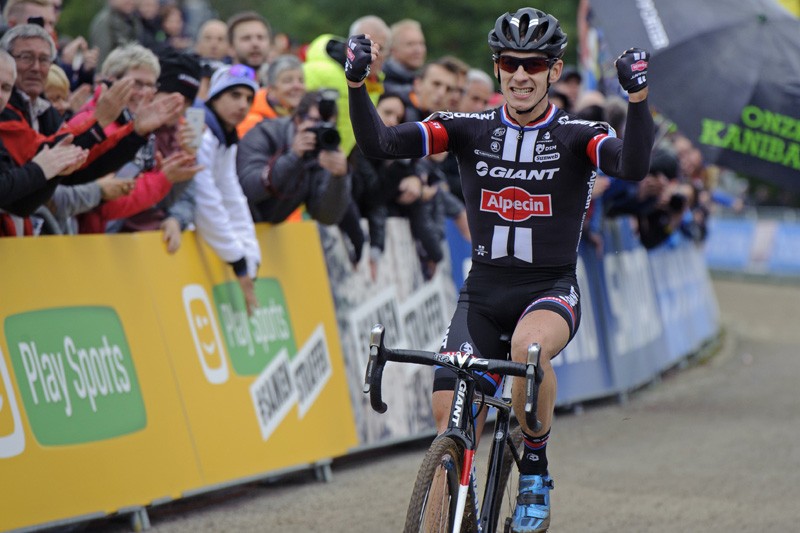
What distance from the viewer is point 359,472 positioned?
9.46 m

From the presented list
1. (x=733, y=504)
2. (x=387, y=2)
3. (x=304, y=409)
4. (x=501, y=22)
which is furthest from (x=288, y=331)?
(x=387, y=2)

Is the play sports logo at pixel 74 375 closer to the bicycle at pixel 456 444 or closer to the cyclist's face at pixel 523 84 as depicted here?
the bicycle at pixel 456 444

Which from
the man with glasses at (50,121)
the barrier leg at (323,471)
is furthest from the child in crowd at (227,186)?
the barrier leg at (323,471)

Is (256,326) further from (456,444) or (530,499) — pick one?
(456,444)

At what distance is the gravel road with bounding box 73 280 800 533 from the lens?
7.73 meters

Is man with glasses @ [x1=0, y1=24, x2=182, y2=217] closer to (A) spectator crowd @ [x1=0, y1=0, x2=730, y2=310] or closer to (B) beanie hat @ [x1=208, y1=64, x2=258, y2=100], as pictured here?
(A) spectator crowd @ [x1=0, y1=0, x2=730, y2=310]

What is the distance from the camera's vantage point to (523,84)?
5879 mm

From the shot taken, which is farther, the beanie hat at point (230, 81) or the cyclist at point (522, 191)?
the beanie hat at point (230, 81)

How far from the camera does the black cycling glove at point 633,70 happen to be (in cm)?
536

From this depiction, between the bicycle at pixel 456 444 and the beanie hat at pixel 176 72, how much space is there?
141 inches

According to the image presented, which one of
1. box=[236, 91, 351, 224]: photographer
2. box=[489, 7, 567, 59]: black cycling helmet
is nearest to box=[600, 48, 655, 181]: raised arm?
box=[489, 7, 567, 59]: black cycling helmet

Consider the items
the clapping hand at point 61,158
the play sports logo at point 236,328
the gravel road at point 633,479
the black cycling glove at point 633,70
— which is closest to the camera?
the black cycling glove at point 633,70

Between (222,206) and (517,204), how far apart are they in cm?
296

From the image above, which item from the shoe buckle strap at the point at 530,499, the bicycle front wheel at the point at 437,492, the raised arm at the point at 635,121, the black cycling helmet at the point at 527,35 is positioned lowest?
the shoe buckle strap at the point at 530,499
